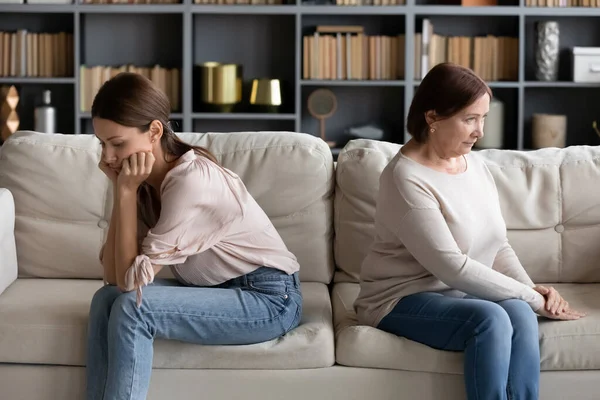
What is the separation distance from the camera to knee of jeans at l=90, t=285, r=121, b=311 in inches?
86.4

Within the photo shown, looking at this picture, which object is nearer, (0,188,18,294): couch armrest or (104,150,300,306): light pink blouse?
(104,150,300,306): light pink blouse

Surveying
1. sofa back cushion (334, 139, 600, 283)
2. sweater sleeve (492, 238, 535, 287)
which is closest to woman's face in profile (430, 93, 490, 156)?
sweater sleeve (492, 238, 535, 287)

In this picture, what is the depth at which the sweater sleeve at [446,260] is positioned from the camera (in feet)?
7.12

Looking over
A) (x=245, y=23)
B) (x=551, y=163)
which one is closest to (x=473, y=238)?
(x=551, y=163)

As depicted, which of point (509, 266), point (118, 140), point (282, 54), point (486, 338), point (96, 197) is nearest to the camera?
point (486, 338)

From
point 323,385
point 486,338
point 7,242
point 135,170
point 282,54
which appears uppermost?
point 282,54

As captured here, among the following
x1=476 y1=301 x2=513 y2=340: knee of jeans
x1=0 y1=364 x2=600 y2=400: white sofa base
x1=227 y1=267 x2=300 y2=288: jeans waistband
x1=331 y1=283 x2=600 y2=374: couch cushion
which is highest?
x1=227 y1=267 x2=300 y2=288: jeans waistband

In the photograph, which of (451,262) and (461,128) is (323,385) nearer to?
(451,262)

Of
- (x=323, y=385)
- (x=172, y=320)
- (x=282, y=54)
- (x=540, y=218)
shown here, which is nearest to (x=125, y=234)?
(x=172, y=320)

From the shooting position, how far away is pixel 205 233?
218 centimetres

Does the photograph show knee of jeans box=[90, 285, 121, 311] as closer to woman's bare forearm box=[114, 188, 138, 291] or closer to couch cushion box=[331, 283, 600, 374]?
woman's bare forearm box=[114, 188, 138, 291]

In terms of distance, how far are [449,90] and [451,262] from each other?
41 centimetres

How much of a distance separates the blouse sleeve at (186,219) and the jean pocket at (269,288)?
15 centimetres

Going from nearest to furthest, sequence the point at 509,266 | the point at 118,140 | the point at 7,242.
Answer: the point at 118,140
the point at 509,266
the point at 7,242
